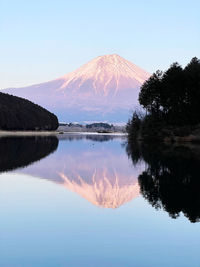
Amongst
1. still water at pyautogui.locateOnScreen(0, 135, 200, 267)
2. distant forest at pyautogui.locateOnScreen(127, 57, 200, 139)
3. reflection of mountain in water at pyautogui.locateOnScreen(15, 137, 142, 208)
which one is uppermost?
distant forest at pyautogui.locateOnScreen(127, 57, 200, 139)

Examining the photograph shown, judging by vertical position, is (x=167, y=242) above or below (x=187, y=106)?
below

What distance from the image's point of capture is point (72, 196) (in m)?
17.7

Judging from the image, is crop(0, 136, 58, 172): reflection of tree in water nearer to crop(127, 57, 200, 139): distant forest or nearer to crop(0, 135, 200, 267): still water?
crop(0, 135, 200, 267): still water

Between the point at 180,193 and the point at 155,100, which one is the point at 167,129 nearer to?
the point at 155,100

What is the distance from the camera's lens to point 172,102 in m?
77.6

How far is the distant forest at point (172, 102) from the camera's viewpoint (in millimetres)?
75875

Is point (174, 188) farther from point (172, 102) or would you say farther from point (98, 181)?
point (172, 102)

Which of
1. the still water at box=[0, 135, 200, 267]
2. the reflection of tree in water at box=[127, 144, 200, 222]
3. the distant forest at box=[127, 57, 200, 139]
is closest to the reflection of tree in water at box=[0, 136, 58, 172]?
the still water at box=[0, 135, 200, 267]

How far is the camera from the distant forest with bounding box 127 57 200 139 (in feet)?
249

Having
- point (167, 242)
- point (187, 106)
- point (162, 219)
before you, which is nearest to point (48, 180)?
point (162, 219)

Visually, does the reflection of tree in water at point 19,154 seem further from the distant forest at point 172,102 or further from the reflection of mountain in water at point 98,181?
the distant forest at point 172,102

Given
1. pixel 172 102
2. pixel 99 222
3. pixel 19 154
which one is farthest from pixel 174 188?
pixel 172 102

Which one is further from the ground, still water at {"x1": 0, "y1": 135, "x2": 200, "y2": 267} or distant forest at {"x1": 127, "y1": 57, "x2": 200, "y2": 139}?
distant forest at {"x1": 127, "y1": 57, "x2": 200, "y2": 139}

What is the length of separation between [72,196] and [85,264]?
8.98 meters
